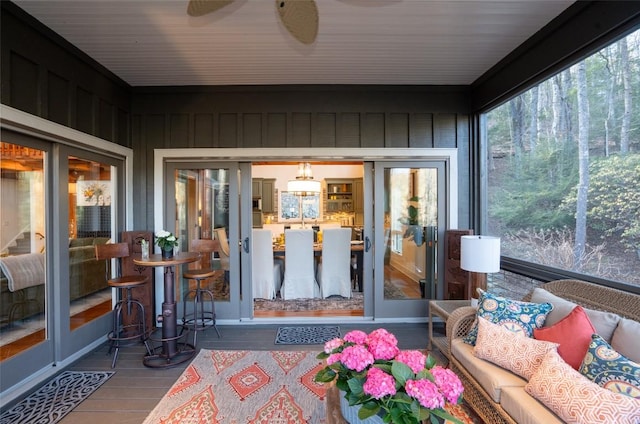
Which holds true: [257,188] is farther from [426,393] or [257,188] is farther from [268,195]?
[426,393]

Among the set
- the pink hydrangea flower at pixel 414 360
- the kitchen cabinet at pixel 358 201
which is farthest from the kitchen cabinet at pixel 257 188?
the pink hydrangea flower at pixel 414 360

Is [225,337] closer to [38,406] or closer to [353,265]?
[38,406]

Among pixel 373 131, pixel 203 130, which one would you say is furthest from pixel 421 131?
pixel 203 130

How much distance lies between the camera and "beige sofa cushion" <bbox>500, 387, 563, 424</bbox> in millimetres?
1427

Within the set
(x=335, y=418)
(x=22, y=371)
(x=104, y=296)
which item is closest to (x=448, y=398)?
(x=335, y=418)

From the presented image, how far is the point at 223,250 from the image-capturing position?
378 cm

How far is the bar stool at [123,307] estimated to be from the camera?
9.31 ft

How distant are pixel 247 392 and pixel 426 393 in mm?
1668

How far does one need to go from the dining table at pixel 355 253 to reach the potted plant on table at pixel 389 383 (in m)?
3.27

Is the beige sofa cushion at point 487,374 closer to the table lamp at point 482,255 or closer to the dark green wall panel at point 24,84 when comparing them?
the table lamp at point 482,255

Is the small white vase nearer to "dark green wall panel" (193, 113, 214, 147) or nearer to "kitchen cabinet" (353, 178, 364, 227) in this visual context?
"dark green wall panel" (193, 113, 214, 147)

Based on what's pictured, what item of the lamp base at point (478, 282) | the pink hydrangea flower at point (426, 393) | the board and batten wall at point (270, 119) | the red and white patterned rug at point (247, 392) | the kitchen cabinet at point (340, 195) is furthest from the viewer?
the kitchen cabinet at point (340, 195)

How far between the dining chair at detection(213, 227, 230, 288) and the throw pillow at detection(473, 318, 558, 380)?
2.89 m

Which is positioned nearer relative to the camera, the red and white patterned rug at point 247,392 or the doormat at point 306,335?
the red and white patterned rug at point 247,392
